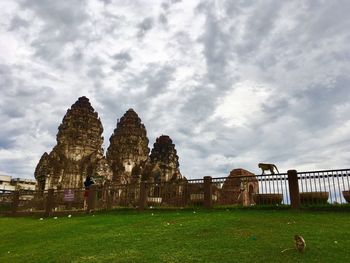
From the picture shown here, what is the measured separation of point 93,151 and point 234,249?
39.1m

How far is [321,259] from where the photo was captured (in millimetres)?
6684

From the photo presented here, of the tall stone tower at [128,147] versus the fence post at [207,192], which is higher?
the tall stone tower at [128,147]

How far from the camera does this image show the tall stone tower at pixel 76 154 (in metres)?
40.7

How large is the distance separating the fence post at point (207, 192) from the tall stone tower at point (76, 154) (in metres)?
24.0

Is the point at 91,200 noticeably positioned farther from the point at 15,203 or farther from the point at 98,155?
the point at 98,155

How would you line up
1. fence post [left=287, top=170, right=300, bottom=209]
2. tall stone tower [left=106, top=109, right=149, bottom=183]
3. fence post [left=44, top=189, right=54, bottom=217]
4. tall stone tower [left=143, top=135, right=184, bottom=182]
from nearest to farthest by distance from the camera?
fence post [left=287, top=170, right=300, bottom=209]
fence post [left=44, top=189, right=54, bottom=217]
tall stone tower [left=106, top=109, right=149, bottom=183]
tall stone tower [left=143, top=135, right=184, bottom=182]

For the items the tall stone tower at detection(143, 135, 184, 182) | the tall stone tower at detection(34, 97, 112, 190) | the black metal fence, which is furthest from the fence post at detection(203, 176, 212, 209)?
the tall stone tower at detection(143, 135, 184, 182)

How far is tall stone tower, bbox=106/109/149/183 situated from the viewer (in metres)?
50.8

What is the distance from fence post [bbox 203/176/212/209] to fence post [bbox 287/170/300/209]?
3.95m

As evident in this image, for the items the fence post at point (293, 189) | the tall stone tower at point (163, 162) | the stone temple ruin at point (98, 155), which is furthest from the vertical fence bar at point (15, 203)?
the tall stone tower at point (163, 162)

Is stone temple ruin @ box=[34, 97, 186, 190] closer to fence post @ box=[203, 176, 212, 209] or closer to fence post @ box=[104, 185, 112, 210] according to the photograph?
fence post @ box=[104, 185, 112, 210]

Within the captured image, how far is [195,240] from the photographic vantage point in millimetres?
9055

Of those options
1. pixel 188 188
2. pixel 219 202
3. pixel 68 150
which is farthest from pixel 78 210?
pixel 68 150

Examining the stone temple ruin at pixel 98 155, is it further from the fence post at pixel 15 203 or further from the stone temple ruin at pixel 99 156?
the fence post at pixel 15 203
